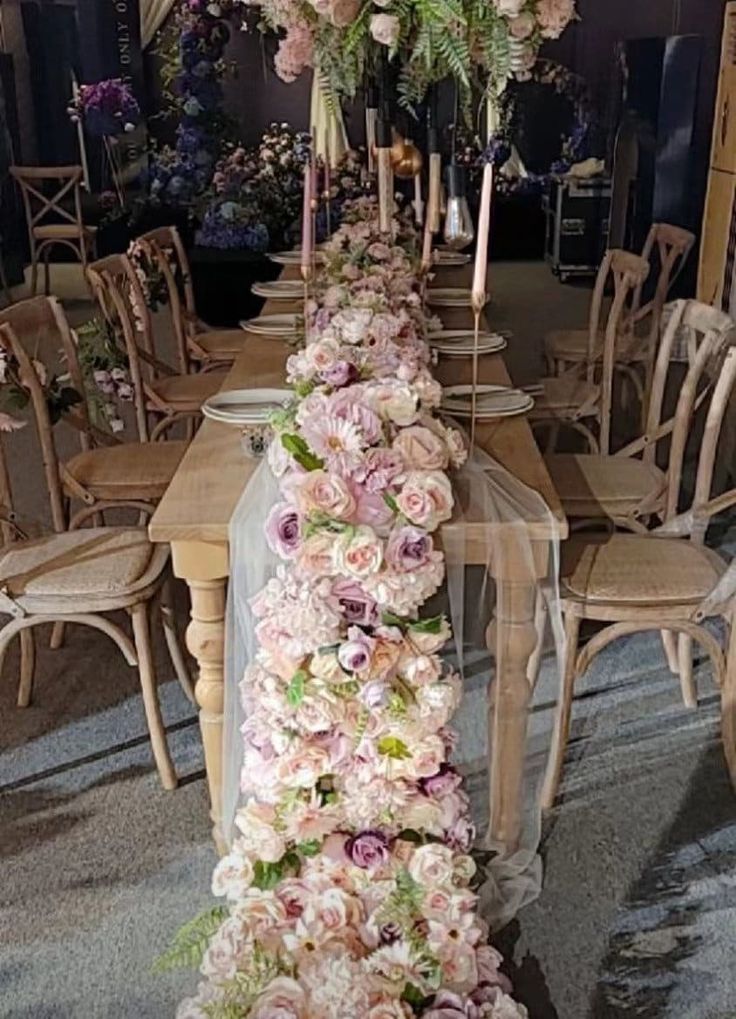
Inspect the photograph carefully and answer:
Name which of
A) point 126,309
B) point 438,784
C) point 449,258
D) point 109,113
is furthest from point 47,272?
point 438,784

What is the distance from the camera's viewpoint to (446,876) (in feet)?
4.87

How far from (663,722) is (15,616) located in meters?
1.50

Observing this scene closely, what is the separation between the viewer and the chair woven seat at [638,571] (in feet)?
6.83

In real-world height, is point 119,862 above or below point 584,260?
below

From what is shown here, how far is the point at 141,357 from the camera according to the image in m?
3.29

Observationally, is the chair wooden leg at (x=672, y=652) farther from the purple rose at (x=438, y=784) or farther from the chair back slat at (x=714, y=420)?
the purple rose at (x=438, y=784)

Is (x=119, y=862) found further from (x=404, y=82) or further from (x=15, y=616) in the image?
(x=404, y=82)

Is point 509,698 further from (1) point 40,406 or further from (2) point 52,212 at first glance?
(2) point 52,212

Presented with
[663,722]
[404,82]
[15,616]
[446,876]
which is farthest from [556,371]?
[446,876]


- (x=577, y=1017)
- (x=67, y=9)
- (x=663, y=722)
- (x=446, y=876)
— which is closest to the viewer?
(x=446, y=876)

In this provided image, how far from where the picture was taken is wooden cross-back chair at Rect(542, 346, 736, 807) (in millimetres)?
2084

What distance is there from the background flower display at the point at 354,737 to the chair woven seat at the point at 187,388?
1.80 meters

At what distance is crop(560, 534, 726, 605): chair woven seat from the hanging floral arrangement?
116cm

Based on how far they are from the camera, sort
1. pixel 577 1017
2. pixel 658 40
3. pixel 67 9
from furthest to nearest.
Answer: pixel 67 9, pixel 658 40, pixel 577 1017
